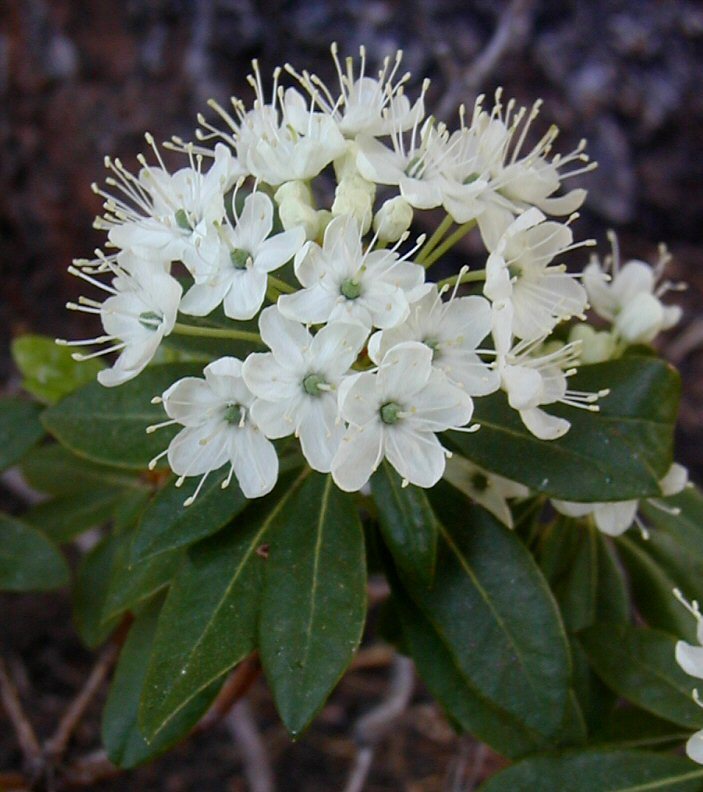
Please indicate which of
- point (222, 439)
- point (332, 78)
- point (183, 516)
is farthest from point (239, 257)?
point (332, 78)

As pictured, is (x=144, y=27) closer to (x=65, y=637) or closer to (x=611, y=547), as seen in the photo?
(x=65, y=637)

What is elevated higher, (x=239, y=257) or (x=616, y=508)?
(x=239, y=257)

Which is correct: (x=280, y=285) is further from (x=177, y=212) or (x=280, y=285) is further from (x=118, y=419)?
(x=118, y=419)

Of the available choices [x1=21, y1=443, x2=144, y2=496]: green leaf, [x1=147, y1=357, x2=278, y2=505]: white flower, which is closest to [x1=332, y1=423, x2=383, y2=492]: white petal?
[x1=147, y1=357, x2=278, y2=505]: white flower

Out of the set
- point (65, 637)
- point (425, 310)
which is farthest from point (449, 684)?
point (65, 637)

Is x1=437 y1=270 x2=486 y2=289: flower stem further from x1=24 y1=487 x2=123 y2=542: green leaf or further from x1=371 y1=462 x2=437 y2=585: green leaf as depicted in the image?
x1=24 y1=487 x2=123 y2=542: green leaf

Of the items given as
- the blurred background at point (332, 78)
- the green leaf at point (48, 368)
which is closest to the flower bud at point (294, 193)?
the green leaf at point (48, 368)
